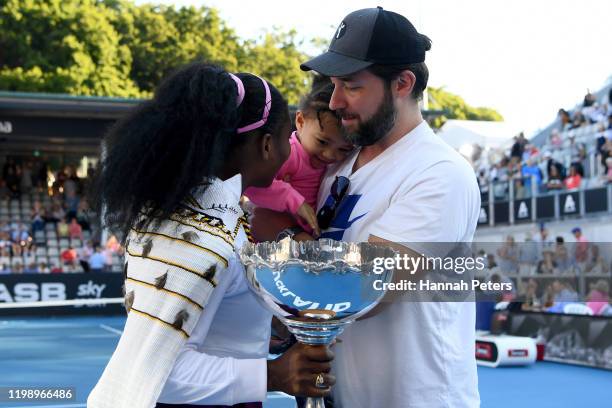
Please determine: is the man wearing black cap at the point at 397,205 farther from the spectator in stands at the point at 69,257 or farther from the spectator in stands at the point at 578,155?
the spectator in stands at the point at 69,257

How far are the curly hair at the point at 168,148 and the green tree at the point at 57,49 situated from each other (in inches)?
1456

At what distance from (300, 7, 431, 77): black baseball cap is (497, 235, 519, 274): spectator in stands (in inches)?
488

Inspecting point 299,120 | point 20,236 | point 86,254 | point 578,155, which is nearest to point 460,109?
point 20,236

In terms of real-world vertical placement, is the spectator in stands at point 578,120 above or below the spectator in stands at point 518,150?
above

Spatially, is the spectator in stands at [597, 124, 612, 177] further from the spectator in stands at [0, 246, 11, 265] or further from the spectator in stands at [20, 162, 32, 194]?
the spectator in stands at [20, 162, 32, 194]

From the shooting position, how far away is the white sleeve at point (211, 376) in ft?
7.21

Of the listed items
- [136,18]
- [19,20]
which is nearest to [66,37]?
[19,20]

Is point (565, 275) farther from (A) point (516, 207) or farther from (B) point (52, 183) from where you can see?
(B) point (52, 183)

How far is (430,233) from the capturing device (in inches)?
101

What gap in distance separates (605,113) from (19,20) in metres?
28.2

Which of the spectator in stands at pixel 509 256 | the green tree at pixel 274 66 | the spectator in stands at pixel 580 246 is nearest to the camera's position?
the spectator in stands at pixel 580 246

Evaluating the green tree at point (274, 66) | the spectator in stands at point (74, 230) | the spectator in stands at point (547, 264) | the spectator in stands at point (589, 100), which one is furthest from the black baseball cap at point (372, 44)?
the green tree at point (274, 66)

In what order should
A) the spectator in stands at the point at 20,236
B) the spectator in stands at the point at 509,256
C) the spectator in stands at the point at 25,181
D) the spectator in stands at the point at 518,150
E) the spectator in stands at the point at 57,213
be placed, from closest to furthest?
the spectator in stands at the point at 509,256 < the spectator in stands at the point at 518,150 < the spectator in stands at the point at 20,236 < the spectator in stands at the point at 57,213 < the spectator in stands at the point at 25,181

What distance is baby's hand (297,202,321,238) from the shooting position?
3.02 meters
